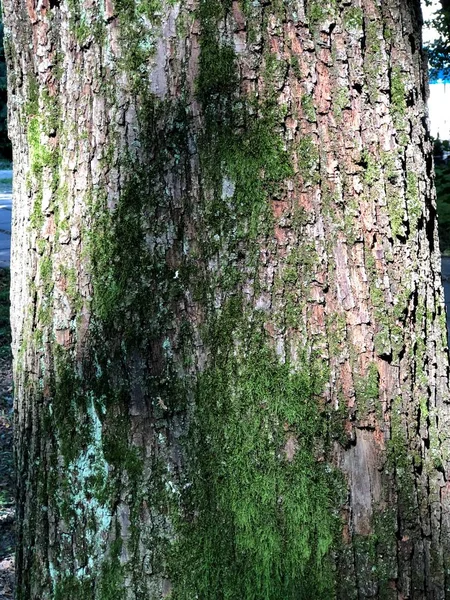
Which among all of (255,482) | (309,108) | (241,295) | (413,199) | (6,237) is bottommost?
(255,482)

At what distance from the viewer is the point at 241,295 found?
63.1 inches

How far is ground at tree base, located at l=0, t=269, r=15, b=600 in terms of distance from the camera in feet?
11.6

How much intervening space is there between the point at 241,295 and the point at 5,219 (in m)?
12.9

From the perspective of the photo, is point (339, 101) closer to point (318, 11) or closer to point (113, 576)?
point (318, 11)

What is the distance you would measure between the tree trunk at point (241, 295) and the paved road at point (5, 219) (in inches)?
333

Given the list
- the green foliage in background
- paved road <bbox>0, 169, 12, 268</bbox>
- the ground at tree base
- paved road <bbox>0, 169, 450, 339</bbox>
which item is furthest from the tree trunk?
→ the green foliage in background

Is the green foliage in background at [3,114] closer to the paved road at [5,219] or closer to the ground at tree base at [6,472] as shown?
the paved road at [5,219]

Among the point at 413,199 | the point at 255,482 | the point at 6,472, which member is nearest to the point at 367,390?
the point at 255,482

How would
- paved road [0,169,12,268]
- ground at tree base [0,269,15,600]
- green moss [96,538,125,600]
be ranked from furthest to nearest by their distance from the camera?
1. paved road [0,169,12,268]
2. ground at tree base [0,269,15,600]
3. green moss [96,538,125,600]

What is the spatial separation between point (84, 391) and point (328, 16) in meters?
0.96

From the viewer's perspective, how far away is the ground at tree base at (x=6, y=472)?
354 cm

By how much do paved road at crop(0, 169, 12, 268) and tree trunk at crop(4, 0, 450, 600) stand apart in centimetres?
845

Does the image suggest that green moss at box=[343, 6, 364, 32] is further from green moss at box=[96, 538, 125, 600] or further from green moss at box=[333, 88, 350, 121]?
green moss at box=[96, 538, 125, 600]

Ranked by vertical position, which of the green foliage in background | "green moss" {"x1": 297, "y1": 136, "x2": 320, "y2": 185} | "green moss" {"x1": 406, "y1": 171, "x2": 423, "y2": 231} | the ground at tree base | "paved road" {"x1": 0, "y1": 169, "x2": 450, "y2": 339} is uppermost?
the green foliage in background
